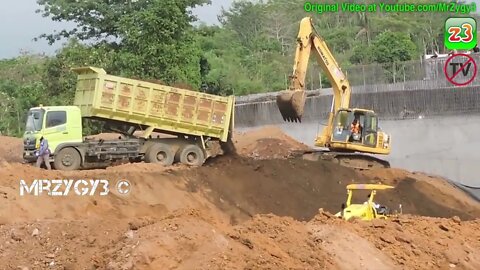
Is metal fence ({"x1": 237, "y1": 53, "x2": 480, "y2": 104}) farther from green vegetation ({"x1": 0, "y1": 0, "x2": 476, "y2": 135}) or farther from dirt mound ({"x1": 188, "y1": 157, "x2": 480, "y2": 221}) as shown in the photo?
dirt mound ({"x1": 188, "y1": 157, "x2": 480, "y2": 221})

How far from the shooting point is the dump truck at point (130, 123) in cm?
2216

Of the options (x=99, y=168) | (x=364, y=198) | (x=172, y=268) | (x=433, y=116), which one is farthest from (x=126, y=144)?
(x=172, y=268)

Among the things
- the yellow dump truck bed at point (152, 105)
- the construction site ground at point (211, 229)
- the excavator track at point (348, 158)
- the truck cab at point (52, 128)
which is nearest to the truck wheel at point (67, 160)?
the truck cab at point (52, 128)

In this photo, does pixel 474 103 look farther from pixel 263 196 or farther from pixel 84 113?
pixel 84 113

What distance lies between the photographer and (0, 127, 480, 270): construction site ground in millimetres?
8961

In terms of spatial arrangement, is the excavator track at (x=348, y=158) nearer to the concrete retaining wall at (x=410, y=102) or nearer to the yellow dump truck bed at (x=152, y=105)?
the yellow dump truck bed at (x=152, y=105)

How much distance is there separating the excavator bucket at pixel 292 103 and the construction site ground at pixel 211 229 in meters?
2.72

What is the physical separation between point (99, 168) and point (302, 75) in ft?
23.3

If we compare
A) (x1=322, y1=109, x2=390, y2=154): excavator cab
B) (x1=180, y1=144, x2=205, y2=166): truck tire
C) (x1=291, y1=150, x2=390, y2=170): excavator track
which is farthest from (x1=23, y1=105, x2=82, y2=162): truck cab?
(x1=322, y1=109, x2=390, y2=154): excavator cab

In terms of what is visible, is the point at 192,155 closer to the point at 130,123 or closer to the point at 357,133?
the point at 130,123

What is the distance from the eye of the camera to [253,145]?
30.0 meters

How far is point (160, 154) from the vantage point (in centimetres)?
2369

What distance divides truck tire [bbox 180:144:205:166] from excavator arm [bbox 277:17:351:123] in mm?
2964
